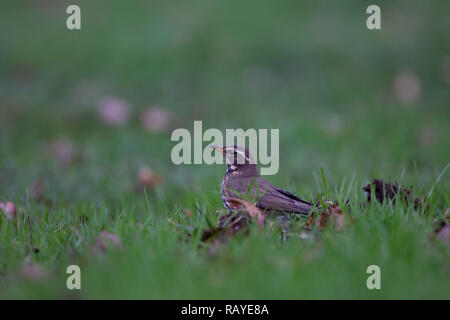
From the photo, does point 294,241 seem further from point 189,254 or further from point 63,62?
point 63,62

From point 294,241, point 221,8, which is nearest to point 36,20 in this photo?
point 221,8

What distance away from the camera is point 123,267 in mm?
3756

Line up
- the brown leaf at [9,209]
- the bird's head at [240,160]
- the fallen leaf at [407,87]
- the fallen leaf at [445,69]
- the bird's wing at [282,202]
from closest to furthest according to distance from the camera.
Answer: the bird's wing at [282,202], the brown leaf at [9,209], the bird's head at [240,160], the fallen leaf at [407,87], the fallen leaf at [445,69]

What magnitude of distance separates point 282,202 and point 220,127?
5.32 m

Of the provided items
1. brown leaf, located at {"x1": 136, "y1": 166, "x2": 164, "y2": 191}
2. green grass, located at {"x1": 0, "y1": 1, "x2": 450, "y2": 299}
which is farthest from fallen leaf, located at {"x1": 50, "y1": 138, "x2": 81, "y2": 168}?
brown leaf, located at {"x1": 136, "y1": 166, "x2": 164, "y2": 191}

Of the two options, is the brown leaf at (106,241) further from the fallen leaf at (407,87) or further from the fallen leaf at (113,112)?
the fallen leaf at (407,87)

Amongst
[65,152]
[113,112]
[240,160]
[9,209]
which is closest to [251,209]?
[240,160]

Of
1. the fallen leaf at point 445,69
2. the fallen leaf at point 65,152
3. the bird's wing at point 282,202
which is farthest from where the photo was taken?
the fallen leaf at point 445,69

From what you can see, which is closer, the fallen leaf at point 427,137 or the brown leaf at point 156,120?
the fallen leaf at point 427,137

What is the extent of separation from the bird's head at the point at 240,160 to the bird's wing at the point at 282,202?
769 millimetres

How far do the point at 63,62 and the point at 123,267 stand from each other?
31.1 feet

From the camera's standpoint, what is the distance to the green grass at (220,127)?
3.72 meters

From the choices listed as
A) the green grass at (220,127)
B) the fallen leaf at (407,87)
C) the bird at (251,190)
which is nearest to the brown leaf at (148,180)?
the green grass at (220,127)

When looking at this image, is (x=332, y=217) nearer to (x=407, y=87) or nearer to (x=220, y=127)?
(x=220, y=127)
